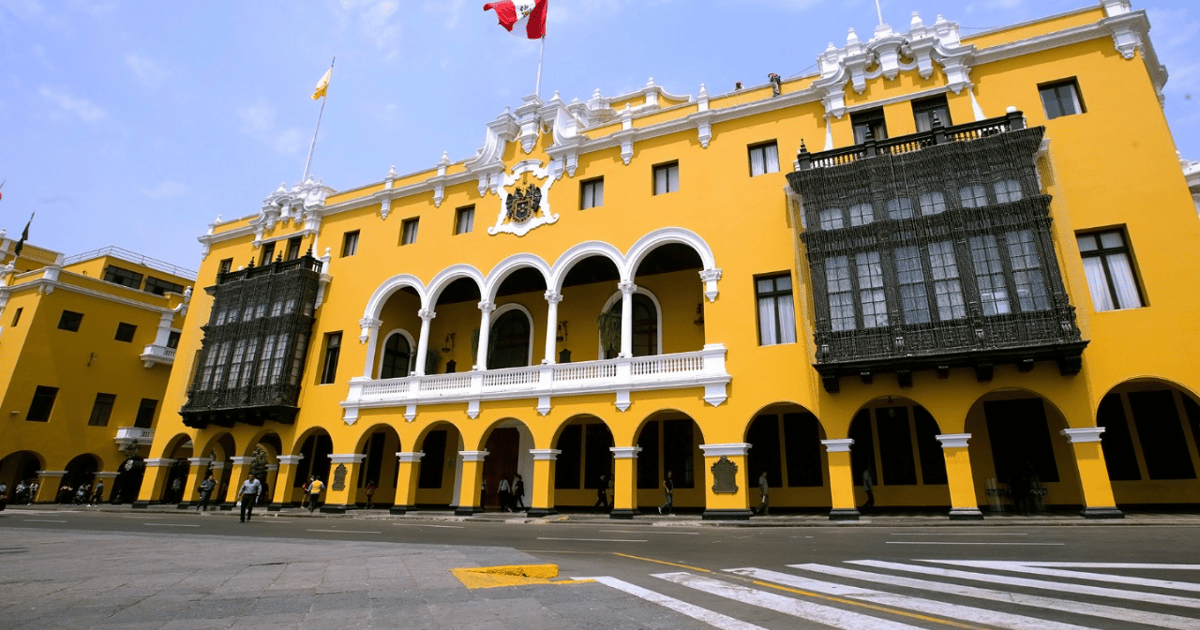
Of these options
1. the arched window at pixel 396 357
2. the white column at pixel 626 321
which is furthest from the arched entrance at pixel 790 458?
the arched window at pixel 396 357

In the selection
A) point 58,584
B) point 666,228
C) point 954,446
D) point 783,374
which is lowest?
point 58,584

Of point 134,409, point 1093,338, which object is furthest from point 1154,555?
point 134,409

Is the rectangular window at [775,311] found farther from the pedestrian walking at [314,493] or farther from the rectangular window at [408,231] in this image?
the pedestrian walking at [314,493]

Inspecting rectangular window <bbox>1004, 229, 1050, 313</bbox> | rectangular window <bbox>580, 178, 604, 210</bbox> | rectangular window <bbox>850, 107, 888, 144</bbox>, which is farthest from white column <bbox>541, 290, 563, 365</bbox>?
rectangular window <bbox>1004, 229, 1050, 313</bbox>

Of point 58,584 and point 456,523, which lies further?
point 456,523

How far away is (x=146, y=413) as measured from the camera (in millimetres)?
38094

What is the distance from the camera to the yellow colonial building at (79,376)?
33.4 meters

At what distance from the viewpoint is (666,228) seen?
72.2 ft

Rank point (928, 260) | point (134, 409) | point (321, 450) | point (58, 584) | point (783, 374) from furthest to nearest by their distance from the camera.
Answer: point (134, 409) < point (321, 450) < point (783, 374) < point (928, 260) < point (58, 584)

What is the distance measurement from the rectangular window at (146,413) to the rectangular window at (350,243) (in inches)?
801

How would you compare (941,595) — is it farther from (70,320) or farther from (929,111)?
(70,320)

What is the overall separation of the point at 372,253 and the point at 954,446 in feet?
79.7

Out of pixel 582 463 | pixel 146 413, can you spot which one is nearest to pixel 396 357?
pixel 582 463

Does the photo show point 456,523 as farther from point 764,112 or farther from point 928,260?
point 764,112
